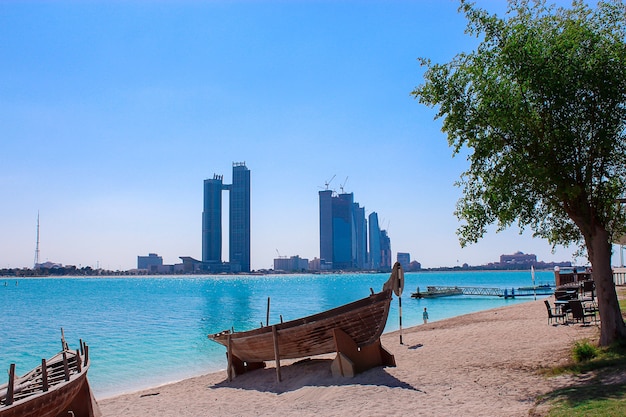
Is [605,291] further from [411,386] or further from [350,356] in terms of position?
[350,356]

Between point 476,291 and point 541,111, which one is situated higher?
point 541,111

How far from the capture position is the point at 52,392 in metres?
10.1

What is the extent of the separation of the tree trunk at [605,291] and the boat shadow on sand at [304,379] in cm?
465

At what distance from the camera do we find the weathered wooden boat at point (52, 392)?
30.3 feet

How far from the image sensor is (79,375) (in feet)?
37.8

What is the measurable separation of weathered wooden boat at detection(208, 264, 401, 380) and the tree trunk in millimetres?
4843

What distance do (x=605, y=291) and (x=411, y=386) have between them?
16.2ft

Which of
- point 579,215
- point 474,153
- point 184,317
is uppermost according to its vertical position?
point 474,153

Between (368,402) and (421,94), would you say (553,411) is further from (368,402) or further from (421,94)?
(421,94)

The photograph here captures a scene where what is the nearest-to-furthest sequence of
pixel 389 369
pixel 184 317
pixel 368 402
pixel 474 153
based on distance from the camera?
pixel 368 402
pixel 474 153
pixel 389 369
pixel 184 317

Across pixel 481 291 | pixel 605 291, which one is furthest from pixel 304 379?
pixel 481 291

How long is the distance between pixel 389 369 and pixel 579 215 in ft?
19.9

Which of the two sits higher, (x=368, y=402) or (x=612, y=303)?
(x=612, y=303)

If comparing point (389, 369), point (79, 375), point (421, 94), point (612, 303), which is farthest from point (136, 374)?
point (612, 303)
